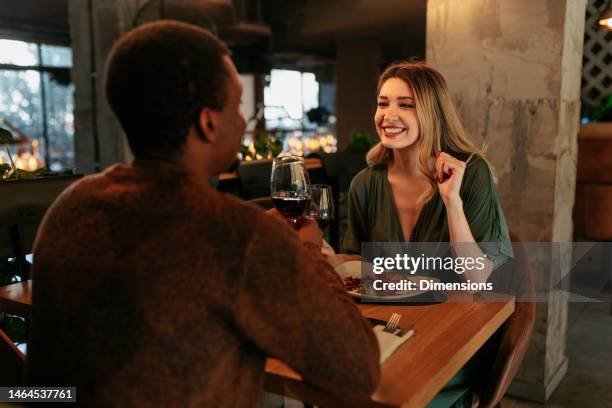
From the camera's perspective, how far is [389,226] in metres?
1.96

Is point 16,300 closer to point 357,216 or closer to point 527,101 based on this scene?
point 357,216

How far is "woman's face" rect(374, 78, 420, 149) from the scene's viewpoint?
1.91 m

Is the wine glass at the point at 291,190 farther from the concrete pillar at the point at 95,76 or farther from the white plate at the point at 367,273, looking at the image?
the concrete pillar at the point at 95,76

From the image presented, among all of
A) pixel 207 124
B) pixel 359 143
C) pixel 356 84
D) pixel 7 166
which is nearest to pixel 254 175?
pixel 7 166

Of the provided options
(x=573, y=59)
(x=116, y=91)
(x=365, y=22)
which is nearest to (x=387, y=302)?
(x=116, y=91)

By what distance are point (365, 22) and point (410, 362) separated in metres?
7.03

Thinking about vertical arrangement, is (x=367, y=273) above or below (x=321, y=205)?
below

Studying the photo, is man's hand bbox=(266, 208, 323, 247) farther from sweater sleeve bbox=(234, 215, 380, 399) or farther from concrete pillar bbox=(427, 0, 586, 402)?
concrete pillar bbox=(427, 0, 586, 402)

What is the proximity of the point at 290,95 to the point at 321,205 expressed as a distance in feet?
43.5

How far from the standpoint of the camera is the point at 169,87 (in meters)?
0.76

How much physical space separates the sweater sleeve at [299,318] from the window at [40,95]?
9.37m

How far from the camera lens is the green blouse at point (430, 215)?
1.75m

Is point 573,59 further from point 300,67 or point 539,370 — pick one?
point 300,67

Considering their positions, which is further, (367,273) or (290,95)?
(290,95)
